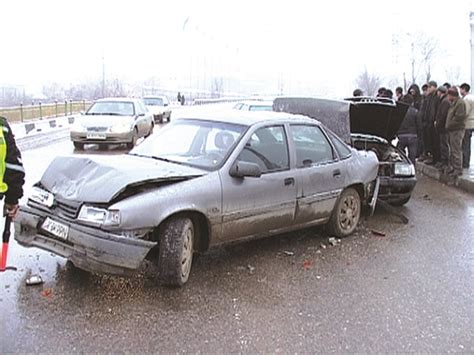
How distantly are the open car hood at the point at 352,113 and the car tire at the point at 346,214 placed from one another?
1.92 meters

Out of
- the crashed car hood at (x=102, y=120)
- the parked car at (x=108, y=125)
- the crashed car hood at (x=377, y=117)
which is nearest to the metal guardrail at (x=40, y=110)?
the parked car at (x=108, y=125)

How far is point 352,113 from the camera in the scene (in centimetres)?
922

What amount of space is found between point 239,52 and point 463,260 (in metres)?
68.8

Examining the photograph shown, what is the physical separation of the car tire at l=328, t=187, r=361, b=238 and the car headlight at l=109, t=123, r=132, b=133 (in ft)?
32.5

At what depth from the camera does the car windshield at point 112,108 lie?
658 inches

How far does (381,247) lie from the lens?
634 centimetres

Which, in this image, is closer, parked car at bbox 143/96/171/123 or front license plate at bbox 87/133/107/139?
front license plate at bbox 87/133/107/139

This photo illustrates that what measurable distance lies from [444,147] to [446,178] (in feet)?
2.56

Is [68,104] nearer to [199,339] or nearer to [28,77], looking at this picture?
[28,77]

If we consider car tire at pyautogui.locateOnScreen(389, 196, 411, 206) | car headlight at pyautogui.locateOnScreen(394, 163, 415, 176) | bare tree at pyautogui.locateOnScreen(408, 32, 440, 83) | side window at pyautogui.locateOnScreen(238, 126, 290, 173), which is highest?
bare tree at pyautogui.locateOnScreen(408, 32, 440, 83)

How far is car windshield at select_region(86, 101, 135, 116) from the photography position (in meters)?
16.7

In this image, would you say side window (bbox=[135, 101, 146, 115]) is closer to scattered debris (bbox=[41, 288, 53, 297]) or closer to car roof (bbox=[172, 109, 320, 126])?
car roof (bbox=[172, 109, 320, 126])

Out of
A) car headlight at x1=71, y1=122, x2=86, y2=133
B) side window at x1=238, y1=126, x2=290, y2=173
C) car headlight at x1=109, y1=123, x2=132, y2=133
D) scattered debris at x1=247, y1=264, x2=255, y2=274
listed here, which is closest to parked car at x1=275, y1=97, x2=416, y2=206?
side window at x1=238, y1=126, x2=290, y2=173

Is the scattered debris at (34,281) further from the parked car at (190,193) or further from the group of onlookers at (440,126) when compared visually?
the group of onlookers at (440,126)
